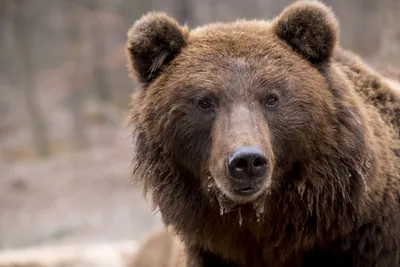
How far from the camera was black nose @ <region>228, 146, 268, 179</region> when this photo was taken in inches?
151

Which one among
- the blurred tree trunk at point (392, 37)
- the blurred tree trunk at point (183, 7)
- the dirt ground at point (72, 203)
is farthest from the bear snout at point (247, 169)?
the blurred tree trunk at point (183, 7)

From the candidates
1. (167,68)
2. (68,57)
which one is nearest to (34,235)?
(167,68)

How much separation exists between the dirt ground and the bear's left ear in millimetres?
7797

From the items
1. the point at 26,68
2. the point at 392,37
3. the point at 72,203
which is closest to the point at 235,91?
the point at 392,37

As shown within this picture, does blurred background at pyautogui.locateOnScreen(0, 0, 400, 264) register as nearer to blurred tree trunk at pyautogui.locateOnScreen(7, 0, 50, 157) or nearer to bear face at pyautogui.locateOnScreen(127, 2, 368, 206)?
blurred tree trunk at pyautogui.locateOnScreen(7, 0, 50, 157)

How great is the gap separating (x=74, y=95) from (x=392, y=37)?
1732 cm

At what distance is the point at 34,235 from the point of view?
14.5 metres

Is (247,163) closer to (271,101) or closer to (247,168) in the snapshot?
(247,168)

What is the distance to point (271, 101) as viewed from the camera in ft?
14.0

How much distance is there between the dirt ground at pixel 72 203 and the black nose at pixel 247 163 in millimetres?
8123

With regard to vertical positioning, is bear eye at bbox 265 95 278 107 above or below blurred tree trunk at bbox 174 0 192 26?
below

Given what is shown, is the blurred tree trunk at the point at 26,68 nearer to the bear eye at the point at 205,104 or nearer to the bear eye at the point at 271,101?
the bear eye at the point at 205,104

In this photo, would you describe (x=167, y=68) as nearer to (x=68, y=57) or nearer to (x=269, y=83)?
(x=269, y=83)

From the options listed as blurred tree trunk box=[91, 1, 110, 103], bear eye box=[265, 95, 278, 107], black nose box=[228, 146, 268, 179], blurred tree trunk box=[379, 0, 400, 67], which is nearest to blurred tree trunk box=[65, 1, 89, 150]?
blurred tree trunk box=[91, 1, 110, 103]
